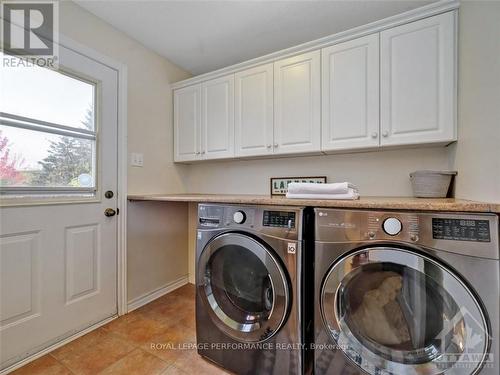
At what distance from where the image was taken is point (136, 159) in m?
2.03

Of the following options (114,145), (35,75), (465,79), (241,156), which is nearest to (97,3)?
(35,75)

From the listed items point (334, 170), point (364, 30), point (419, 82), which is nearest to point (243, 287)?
point (334, 170)

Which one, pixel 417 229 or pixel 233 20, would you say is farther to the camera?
pixel 233 20

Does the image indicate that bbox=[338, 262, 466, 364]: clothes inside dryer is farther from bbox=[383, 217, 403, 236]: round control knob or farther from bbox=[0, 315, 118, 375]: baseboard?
bbox=[0, 315, 118, 375]: baseboard

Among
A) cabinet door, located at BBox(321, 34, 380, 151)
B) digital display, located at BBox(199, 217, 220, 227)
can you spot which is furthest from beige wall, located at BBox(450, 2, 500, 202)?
digital display, located at BBox(199, 217, 220, 227)

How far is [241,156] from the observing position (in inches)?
79.1

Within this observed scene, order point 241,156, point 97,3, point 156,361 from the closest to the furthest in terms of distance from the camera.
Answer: point 156,361 < point 97,3 < point 241,156

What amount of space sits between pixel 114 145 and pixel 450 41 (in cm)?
233

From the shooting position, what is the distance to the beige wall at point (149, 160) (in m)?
1.89

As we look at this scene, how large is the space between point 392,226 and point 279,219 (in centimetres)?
50

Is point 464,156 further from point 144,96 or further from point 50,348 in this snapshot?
point 50,348

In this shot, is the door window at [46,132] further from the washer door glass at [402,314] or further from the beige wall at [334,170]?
the washer door glass at [402,314]

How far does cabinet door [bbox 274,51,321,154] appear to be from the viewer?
1.69 metres

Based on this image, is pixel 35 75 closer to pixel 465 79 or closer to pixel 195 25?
pixel 195 25
